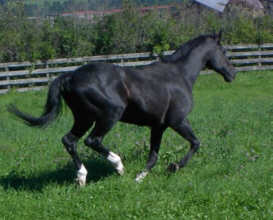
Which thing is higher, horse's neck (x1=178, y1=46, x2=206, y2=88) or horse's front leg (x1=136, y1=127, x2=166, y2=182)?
horse's neck (x1=178, y1=46, x2=206, y2=88)

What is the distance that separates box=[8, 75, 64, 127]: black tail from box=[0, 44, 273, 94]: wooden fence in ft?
37.8

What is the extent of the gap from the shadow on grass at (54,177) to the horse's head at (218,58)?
7.44 ft

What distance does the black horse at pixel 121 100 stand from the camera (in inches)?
238

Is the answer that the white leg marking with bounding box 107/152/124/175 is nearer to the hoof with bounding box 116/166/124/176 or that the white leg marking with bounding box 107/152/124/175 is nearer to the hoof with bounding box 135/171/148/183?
the hoof with bounding box 116/166/124/176

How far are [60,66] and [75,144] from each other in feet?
44.5

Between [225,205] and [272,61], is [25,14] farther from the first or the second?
[225,205]

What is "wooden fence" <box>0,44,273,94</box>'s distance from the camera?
18.2 metres

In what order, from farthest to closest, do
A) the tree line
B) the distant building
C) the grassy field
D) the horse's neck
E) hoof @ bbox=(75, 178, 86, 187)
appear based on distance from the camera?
the distant building < the tree line < the horse's neck < hoof @ bbox=(75, 178, 86, 187) < the grassy field

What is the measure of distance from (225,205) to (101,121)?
6.29 feet

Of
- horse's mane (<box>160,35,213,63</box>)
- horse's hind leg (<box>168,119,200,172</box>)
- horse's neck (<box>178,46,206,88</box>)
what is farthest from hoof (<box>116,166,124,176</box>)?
horse's mane (<box>160,35,213,63</box>)

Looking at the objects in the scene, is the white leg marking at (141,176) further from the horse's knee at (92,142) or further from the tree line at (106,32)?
the tree line at (106,32)

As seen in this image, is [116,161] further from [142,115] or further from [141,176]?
[142,115]

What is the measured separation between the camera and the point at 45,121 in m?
6.37

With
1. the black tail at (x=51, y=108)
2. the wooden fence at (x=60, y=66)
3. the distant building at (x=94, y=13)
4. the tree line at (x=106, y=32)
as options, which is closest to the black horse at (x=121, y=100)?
the black tail at (x=51, y=108)
